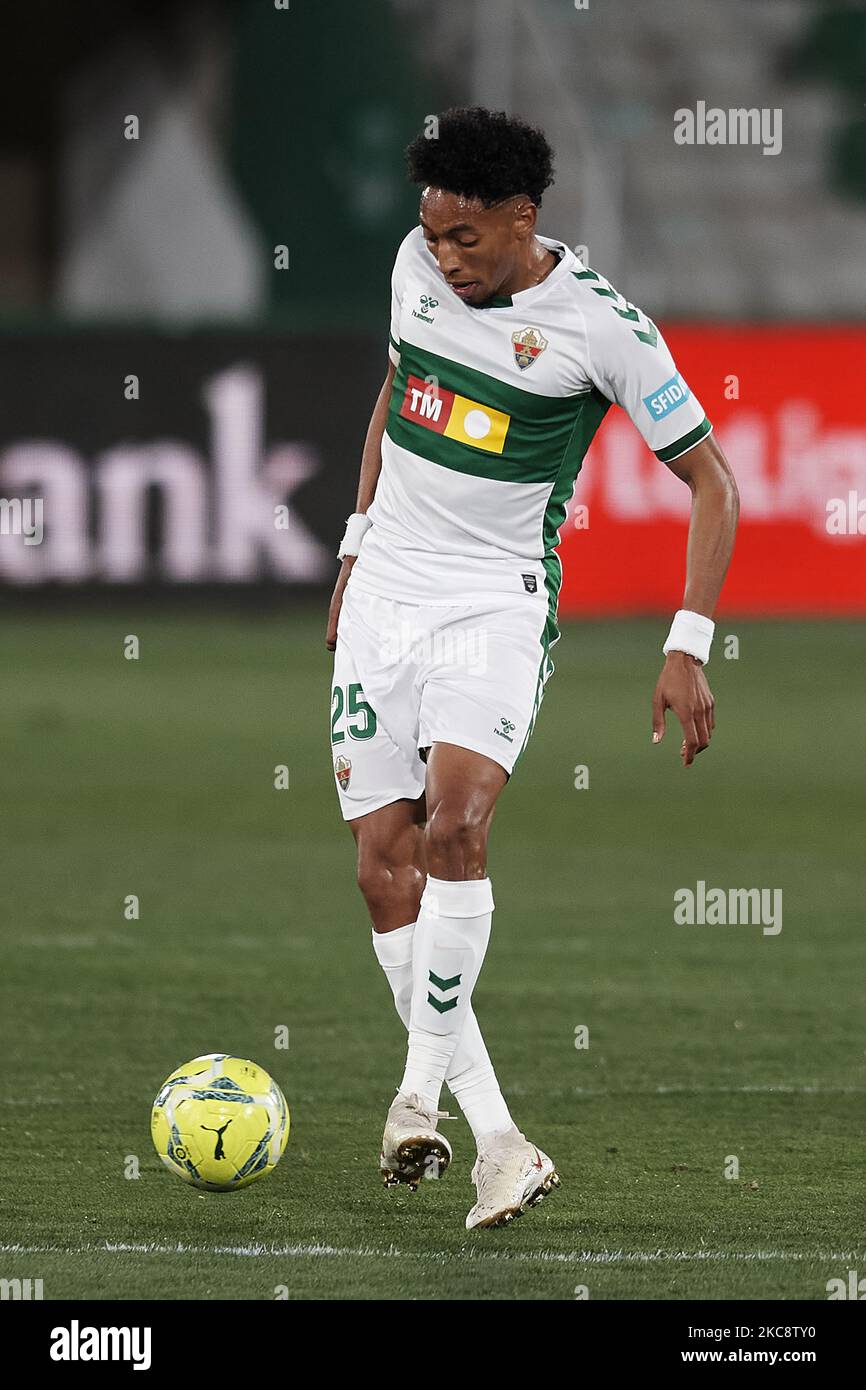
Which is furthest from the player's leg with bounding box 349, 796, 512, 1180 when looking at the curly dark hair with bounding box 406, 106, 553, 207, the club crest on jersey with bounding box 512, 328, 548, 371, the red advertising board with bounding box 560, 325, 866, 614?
the red advertising board with bounding box 560, 325, 866, 614

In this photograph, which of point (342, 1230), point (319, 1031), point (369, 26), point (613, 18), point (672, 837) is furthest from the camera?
point (613, 18)

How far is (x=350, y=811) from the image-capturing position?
5156 millimetres

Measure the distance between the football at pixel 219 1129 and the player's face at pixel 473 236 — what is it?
1712mm

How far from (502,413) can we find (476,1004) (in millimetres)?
2522

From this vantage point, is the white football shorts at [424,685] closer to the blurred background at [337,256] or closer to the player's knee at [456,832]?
the player's knee at [456,832]

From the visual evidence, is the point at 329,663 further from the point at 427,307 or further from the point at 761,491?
the point at 427,307

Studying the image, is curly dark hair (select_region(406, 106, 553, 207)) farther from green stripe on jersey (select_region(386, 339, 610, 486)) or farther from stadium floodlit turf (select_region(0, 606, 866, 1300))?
stadium floodlit turf (select_region(0, 606, 866, 1300))

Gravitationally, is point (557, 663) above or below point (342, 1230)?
above

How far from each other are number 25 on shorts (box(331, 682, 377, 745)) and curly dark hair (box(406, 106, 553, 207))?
1075 millimetres

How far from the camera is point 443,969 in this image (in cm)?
487

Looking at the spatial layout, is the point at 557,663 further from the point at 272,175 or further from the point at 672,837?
the point at 272,175

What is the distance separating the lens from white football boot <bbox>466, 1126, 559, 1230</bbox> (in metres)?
4.69

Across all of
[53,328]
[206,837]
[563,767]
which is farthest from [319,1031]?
[53,328]

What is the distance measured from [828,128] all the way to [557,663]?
30.8 ft
